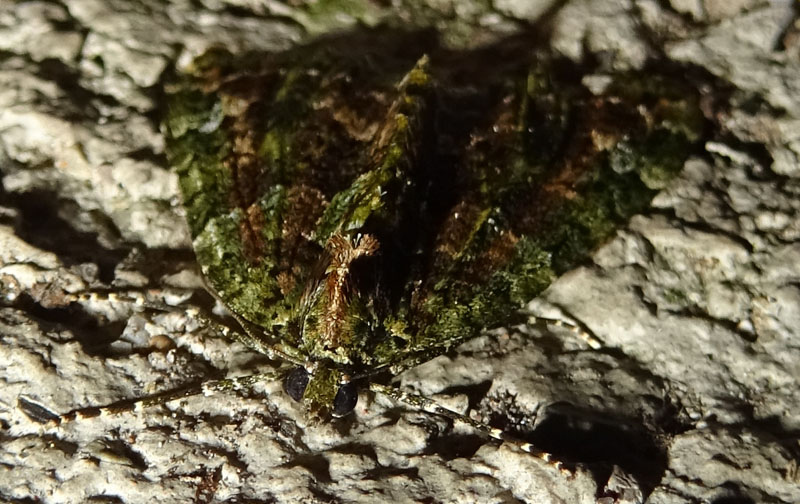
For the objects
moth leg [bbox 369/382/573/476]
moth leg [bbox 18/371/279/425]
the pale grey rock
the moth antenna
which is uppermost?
the pale grey rock

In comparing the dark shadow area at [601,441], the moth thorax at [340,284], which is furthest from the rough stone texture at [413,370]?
the moth thorax at [340,284]

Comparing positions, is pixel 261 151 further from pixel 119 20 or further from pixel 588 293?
pixel 588 293

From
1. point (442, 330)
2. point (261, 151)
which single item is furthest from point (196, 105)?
point (442, 330)

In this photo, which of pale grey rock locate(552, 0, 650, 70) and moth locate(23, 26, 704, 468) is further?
pale grey rock locate(552, 0, 650, 70)

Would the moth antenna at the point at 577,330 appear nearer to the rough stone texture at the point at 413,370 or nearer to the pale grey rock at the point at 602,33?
the rough stone texture at the point at 413,370

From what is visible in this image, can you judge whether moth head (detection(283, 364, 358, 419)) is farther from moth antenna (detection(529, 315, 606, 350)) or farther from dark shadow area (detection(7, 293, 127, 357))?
moth antenna (detection(529, 315, 606, 350))

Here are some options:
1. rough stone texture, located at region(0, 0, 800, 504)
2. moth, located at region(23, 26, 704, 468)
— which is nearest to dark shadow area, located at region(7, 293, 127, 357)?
rough stone texture, located at region(0, 0, 800, 504)
